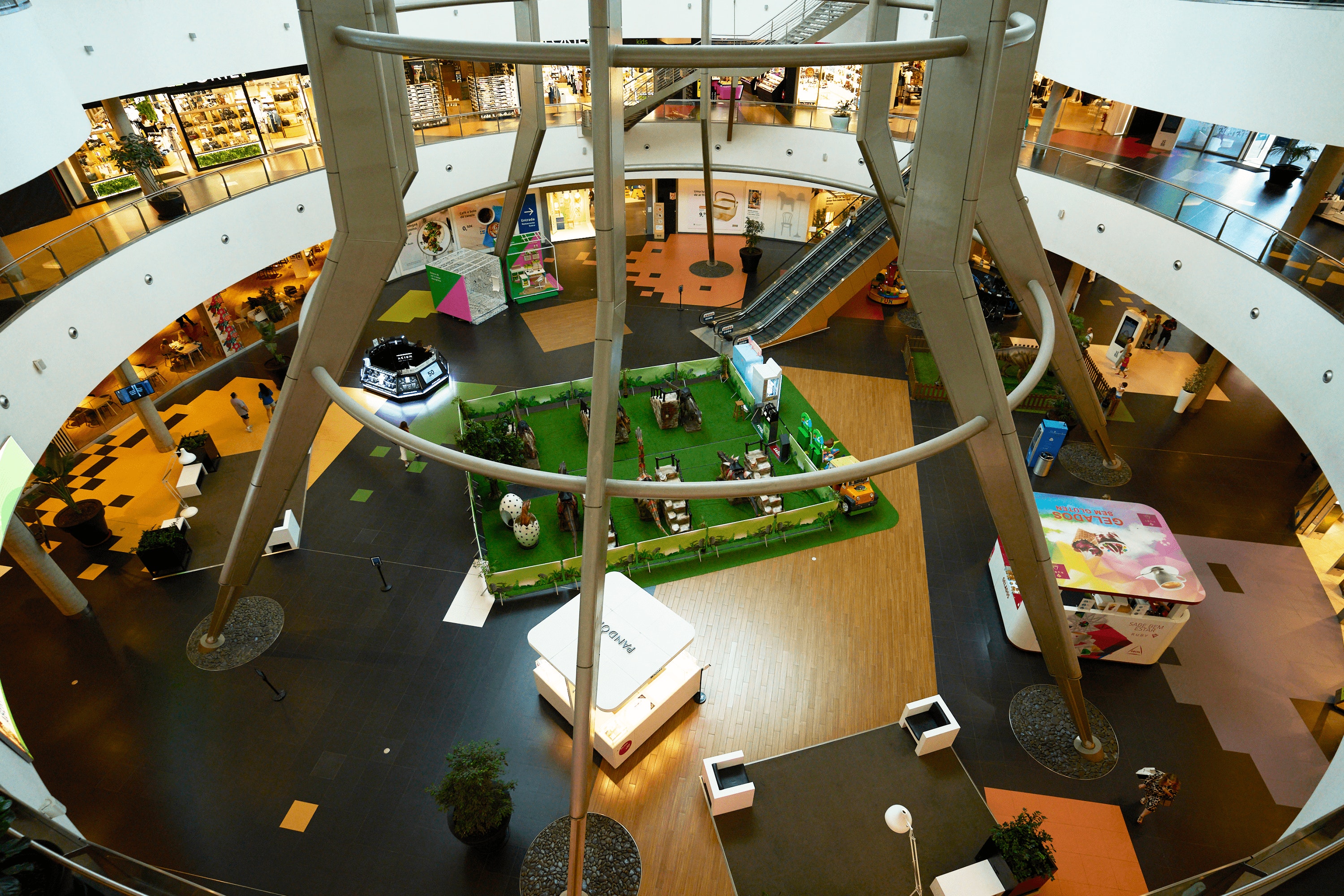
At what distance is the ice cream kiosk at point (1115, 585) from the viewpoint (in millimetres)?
12633

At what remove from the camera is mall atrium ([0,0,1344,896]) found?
8.39 metres

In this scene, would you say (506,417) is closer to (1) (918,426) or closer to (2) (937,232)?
(1) (918,426)

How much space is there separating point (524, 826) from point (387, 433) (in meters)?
6.96

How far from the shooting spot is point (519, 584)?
14859 millimetres

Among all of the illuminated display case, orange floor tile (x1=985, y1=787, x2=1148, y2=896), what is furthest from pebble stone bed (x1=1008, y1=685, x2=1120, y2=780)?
the illuminated display case

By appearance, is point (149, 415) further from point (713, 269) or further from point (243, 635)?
point (713, 269)

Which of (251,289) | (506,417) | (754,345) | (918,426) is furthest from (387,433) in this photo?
(251,289)

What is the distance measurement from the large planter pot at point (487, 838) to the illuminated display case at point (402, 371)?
44.0ft

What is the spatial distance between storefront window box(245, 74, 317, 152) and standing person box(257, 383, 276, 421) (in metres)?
9.35

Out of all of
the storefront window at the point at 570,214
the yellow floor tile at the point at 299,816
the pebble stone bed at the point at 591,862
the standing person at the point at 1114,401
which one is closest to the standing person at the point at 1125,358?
the standing person at the point at 1114,401

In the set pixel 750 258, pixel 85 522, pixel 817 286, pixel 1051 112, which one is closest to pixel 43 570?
pixel 85 522

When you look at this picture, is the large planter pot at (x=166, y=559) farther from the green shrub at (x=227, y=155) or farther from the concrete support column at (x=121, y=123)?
the green shrub at (x=227, y=155)

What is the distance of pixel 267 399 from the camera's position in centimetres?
1988

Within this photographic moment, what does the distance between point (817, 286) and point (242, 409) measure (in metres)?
18.1
